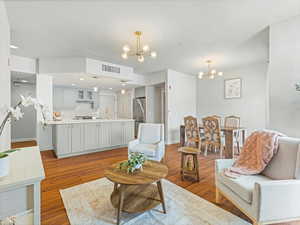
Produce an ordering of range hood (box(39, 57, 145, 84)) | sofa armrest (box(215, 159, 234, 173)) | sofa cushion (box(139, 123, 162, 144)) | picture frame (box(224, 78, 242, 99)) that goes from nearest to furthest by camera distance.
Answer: sofa armrest (box(215, 159, 234, 173)) → sofa cushion (box(139, 123, 162, 144)) → range hood (box(39, 57, 145, 84)) → picture frame (box(224, 78, 242, 99))

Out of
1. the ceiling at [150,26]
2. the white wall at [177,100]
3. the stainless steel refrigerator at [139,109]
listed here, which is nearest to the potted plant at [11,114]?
the ceiling at [150,26]

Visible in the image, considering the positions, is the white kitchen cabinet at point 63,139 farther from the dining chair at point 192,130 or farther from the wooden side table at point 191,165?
the dining chair at point 192,130

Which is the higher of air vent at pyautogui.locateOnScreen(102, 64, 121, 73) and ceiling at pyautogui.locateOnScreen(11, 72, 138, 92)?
air vent at pyautogui.locateOnScreen(102, 64, 121, 73)

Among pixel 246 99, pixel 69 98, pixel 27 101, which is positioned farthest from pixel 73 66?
pixel 246 99

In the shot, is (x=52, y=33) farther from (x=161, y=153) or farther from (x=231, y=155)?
(x=231, y=155)

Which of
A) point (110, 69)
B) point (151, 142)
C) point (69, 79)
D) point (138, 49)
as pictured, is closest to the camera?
point (151, 142)

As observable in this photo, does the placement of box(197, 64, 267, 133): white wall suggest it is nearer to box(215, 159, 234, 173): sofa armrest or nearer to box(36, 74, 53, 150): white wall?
box(215, 159, 234, 173): sofa armrest

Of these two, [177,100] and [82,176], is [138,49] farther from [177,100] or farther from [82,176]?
[82,176]

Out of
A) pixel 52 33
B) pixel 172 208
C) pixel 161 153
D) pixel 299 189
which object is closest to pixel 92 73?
pixel 52 33

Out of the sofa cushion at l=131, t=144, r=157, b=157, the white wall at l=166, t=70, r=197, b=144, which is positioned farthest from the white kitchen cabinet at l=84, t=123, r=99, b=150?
the white wall at l=166, t=70, r=197, b=144

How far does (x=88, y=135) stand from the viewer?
432cm

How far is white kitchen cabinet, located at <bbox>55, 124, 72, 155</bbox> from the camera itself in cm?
385

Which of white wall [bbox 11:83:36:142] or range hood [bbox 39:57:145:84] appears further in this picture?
white wall [bbox 11:83:36:142]

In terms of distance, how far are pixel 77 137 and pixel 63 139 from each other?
34 cm
